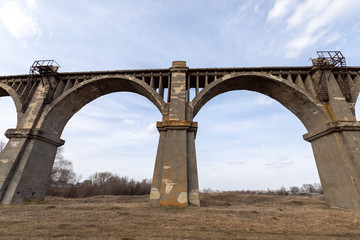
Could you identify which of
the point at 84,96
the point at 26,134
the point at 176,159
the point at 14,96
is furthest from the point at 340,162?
the point at 14,96

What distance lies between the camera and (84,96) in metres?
13.4

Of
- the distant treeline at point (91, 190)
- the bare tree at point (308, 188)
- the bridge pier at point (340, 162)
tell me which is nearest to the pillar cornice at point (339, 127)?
the bridge pier at point (340, 162)

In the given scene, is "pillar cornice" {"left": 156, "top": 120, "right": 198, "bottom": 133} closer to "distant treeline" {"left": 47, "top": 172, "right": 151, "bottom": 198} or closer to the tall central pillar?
the tall central pillar

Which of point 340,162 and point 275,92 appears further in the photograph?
point 275,92

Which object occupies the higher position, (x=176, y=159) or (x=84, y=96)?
(x=84, y=96)

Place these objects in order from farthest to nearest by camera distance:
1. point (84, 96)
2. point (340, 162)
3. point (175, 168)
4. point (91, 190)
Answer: point (91, 190)
point (84, 96)
point (340, 162)
point (175, 168)

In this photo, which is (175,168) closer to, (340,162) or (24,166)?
(340,162)

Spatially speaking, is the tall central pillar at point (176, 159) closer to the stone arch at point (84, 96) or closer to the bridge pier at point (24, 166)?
the stone arch at point (84, 96)

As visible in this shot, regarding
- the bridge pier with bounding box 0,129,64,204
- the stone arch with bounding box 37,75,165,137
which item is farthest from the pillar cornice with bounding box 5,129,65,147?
the stone arch with bounding box 37,75,165,137

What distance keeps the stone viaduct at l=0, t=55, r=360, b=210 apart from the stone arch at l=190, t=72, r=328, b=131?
0.21 feet

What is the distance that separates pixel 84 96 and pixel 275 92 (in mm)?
14935

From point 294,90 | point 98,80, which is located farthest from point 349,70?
point 98,80

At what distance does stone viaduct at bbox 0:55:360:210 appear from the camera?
9039 millimetres

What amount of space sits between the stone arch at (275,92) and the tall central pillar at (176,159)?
4.36 feet
